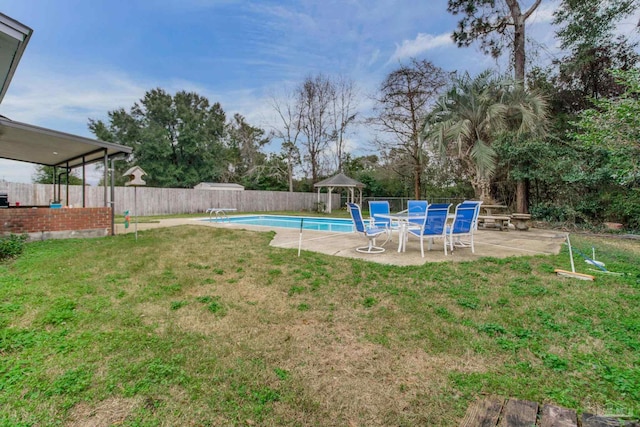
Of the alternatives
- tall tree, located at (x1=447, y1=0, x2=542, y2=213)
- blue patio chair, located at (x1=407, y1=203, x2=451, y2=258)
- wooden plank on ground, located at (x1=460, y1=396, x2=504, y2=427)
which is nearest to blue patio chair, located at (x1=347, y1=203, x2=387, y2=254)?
blue patio chair, located at (x1=407, y1=203, x2=451, y2=258)

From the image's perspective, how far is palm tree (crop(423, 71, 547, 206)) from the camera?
32.2 feet

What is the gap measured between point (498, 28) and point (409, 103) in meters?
4.81

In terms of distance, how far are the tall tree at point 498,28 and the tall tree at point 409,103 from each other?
208 centimetres

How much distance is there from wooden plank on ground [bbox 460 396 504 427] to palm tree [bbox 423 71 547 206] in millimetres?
Result: 9204

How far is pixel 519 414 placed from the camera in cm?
175

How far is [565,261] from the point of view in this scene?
512 centimetres

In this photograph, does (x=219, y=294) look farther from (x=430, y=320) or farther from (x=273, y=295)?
(x=430, y=320)

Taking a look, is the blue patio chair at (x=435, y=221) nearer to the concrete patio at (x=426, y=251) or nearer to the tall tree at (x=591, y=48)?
the concrete patio at (x=426, y=251)

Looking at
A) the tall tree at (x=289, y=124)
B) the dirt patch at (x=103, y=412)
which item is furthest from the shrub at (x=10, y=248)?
the tall tree at (x=289, y=124)

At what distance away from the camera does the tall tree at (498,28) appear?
1169 cm

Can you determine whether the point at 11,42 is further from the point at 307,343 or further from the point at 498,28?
the point at 498,28

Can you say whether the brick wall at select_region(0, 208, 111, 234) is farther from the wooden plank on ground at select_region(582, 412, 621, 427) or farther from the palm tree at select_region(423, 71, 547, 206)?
the palm tree at select_region(423, 71, 547, 206)

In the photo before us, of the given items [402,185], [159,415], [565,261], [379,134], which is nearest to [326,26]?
[379,134]

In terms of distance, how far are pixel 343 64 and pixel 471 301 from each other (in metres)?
24.8
